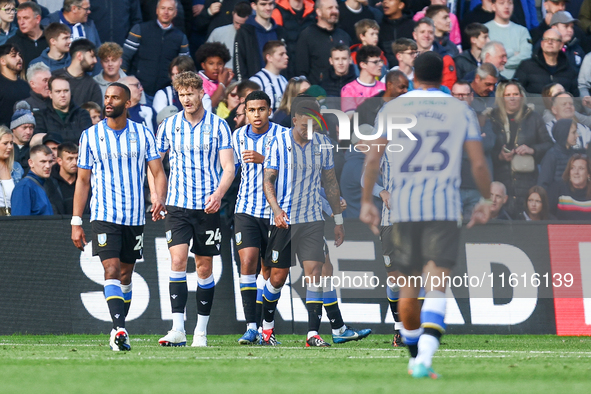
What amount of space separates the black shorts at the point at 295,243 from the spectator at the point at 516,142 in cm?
326

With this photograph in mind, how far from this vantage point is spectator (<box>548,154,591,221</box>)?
11.0 m

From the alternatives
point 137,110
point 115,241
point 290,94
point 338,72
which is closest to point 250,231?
point 115,241

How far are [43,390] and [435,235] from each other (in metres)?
2.49

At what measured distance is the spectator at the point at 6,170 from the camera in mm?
10664

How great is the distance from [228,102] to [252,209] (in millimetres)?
2695

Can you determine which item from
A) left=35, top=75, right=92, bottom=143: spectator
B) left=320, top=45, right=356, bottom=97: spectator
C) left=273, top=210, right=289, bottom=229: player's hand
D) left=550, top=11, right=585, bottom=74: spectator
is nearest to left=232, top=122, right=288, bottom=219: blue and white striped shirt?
left=273, top=210, right=289, bottom=229: player's hand

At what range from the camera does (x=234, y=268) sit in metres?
10.8

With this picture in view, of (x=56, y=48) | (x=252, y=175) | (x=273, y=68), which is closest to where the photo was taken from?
(x=252, y=175)

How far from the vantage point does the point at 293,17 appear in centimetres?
1388

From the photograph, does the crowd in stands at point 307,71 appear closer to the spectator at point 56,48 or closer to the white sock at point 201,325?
the spectator at point 56,48

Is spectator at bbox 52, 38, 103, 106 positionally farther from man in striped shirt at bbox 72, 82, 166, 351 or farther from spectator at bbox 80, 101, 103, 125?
man in striped shirt at bbox 72, 82, 166, 351

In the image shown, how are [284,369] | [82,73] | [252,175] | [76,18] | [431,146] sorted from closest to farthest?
[431,146], [284,369], [252,175], [82,73], [76,18]

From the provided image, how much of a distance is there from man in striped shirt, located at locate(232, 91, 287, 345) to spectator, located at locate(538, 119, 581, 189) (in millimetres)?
3870

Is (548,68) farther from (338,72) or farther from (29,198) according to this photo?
(29,198)
